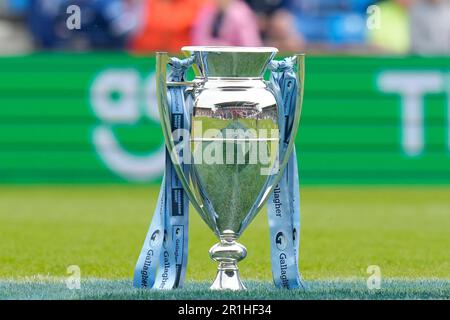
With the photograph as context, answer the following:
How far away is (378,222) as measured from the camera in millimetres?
10477

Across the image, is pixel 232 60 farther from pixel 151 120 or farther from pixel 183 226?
pixel 151 120

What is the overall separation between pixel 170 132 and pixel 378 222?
4707mm

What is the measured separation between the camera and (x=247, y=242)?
9.33m

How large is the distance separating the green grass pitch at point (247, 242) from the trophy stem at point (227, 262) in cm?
10

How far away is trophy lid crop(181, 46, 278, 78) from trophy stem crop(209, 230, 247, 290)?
0.73 metres

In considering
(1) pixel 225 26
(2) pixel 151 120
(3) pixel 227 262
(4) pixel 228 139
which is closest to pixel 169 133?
(4) pixel 228 139

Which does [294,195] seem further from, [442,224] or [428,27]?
[428,27]

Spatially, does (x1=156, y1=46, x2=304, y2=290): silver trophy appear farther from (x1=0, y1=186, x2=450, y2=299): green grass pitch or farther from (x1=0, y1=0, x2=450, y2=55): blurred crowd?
(x1=0, y1=0, x2=450, y2=55): blurred crowd

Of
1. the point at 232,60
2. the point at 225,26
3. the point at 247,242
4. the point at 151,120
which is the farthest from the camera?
the point at 225,26

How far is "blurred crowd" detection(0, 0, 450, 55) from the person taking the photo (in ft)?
42.2

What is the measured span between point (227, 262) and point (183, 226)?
335mm

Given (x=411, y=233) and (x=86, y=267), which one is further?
(x=411, y=233)
